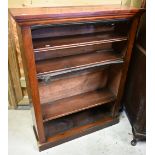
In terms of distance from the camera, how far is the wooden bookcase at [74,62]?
107 centimetres

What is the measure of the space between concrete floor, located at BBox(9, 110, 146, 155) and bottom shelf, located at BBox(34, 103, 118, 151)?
51mm

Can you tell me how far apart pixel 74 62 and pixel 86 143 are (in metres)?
0.77

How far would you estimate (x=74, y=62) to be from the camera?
1.32m

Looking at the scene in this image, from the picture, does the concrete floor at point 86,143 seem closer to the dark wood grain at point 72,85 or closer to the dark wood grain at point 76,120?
the dark wood grain at point 76,120

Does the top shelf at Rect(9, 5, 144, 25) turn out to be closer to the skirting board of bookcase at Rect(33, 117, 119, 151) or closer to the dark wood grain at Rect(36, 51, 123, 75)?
the dark wood grain at Rect(36, 51, 123, 75)

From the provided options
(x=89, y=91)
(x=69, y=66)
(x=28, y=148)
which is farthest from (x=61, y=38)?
(x=28, y=148)

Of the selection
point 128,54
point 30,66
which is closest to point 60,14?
point 30,66

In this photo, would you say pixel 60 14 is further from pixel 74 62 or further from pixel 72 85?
pixel 72 85

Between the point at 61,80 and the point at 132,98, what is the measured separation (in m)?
0.68

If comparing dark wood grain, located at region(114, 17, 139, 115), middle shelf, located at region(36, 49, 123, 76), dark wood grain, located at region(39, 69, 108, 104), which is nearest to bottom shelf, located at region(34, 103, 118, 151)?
dark wood grain, located at region(114, 17, 139, 115)

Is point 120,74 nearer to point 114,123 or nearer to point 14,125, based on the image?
point 114,123

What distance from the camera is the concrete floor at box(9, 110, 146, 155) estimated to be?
1528 mm

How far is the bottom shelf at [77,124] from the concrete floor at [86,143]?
0.05 metres

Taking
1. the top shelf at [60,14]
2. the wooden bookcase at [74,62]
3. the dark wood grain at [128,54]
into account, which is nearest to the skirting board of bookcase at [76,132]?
the wooden bookcase at [74,62]
